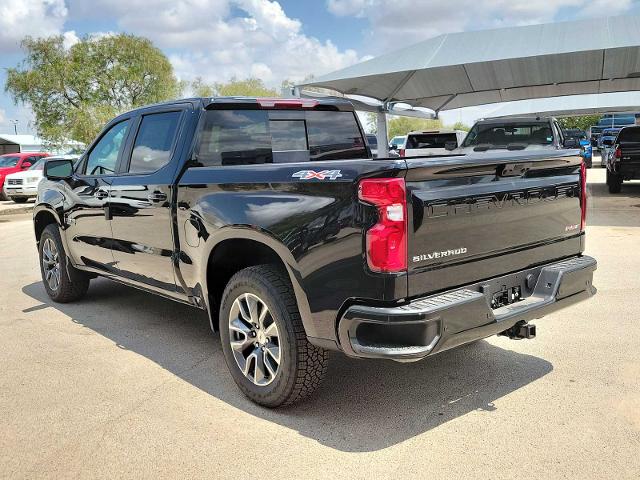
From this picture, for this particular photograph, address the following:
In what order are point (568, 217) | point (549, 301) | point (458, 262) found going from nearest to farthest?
point (458, 262)
point (549, 301)
point (568, 217)

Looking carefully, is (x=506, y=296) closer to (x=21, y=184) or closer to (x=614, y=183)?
(x=614, y=183)

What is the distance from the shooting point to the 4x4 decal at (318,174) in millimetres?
3141

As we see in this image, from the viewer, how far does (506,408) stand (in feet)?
11.8

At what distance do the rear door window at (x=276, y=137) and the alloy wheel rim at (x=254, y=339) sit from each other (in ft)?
3.81

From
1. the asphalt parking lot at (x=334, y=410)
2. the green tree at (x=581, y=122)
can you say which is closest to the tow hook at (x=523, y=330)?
the asphalt parking lot at (x=334, y=410)

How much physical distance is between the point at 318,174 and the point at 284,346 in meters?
0.97

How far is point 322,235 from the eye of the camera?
318 cm

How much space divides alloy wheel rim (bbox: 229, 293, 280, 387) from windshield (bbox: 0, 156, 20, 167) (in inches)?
885

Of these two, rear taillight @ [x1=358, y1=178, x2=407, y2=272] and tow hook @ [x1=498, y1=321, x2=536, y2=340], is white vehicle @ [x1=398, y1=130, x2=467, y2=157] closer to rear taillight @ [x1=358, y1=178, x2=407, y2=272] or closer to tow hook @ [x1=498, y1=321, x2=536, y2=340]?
tow hook @ [x1=498, y1=321, x2=536, y2=340]

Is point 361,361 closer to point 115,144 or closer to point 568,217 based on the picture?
point 568,217

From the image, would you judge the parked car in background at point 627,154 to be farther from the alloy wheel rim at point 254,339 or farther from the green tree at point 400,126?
the green tree at point 400,126

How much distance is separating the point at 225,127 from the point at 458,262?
6.74 feet

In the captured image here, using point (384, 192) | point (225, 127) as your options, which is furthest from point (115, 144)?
point (384, 192)

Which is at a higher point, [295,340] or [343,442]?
[295,340]
